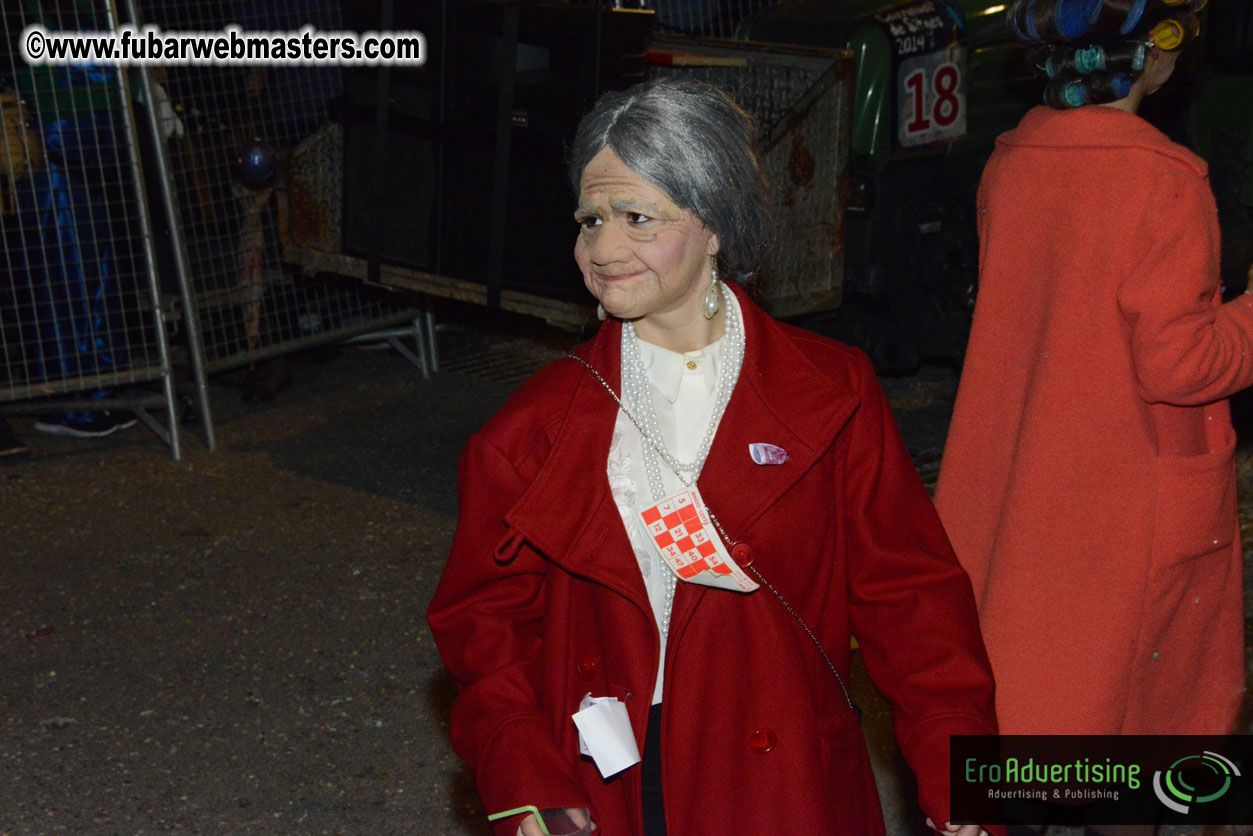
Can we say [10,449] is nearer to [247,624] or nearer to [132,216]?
[132,216]

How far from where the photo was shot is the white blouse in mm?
2135

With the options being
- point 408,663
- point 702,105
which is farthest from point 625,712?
point 408,663

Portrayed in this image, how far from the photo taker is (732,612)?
2.11 meters

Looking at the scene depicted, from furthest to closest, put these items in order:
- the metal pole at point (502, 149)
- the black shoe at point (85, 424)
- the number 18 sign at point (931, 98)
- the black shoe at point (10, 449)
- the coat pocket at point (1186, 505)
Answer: the black shoe at point (85, 424) < the black shoe at point (10, 449) < the number 18 sign at point (931, 98) < the metal pole at point (502, 149) < the coat pocket at point (1186, 505)

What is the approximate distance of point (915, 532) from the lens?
2186 mm

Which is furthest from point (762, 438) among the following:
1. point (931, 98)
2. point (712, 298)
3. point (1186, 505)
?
point (931, 98)

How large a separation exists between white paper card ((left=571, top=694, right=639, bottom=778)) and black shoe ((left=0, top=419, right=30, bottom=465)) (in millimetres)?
5688

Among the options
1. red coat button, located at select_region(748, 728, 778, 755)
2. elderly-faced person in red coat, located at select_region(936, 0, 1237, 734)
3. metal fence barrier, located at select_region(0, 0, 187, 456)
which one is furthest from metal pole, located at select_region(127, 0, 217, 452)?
A: red coat button, located at select_region(748, 728, 778, 755)

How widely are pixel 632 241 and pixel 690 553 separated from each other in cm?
49

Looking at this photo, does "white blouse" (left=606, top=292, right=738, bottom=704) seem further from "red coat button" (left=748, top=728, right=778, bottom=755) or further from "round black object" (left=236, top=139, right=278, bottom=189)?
"round black object" (left=236, top=139, right=278, bottom=189)

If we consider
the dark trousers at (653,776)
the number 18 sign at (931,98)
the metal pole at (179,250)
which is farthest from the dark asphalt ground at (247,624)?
the dark trousers at (653,776)

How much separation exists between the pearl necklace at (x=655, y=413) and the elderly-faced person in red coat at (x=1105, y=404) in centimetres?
98

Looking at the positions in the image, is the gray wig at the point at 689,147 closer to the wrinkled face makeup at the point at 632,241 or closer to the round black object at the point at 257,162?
the wrinkled face makeup at the point at 632,241

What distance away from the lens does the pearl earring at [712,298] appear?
7.30 ft
